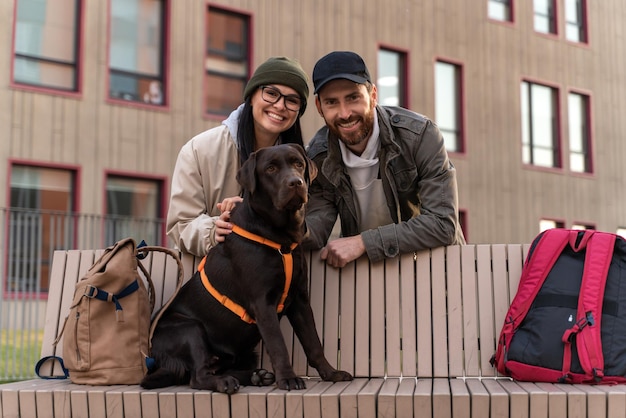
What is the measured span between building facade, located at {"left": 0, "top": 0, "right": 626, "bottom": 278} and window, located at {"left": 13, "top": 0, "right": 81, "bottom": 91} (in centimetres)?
2

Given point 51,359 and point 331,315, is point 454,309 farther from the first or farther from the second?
point 51,359

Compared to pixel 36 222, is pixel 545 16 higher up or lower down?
higher up

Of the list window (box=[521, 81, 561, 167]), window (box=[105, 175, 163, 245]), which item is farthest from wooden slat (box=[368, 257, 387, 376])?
window (box=[521, 81, 561, 167])

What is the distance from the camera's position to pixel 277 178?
358cm

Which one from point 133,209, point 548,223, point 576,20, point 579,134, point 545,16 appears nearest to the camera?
point 133,209

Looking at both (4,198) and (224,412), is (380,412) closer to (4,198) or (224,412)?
(224,412)

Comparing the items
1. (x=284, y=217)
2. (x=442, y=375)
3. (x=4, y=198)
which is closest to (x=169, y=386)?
(x=284, y=217)

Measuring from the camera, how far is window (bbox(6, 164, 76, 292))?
1165cm

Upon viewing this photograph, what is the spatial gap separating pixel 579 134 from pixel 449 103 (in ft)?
15.2

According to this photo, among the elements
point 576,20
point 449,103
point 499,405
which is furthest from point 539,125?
point 499,405

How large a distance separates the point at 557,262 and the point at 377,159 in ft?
3.60

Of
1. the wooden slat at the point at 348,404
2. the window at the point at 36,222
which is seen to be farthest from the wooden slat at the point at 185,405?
the window at the point at 36,222

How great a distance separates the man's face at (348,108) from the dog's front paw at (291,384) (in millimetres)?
1379

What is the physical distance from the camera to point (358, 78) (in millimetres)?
4031
